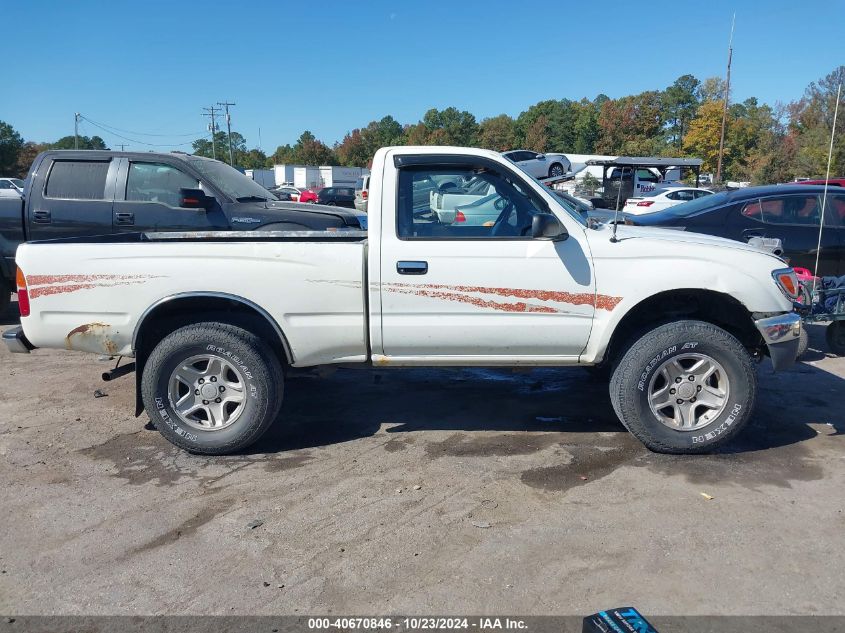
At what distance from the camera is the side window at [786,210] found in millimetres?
8047

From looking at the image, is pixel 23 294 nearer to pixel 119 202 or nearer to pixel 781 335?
pixel 119 202

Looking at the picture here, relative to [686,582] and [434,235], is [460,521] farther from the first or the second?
[434,235]

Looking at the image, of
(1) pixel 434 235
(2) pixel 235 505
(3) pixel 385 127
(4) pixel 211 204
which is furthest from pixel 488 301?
(3) pixel 385 127

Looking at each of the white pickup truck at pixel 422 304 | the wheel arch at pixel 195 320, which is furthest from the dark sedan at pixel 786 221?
the wheel arch at pixel 195 320

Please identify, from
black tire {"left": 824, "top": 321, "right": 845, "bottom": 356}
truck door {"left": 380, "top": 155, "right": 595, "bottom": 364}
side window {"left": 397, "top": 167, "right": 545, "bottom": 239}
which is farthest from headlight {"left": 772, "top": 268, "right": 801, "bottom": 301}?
black tire {"left": 824, "top": 321, "right": 845, "bottom": 356}

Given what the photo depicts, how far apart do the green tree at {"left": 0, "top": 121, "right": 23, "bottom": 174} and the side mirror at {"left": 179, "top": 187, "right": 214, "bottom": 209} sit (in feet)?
214

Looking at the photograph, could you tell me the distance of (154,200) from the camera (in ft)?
25.8

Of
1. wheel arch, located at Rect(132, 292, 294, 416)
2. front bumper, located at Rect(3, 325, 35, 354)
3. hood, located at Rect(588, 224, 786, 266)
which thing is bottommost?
front bumper, located at Rect(3, 325, 35, 354)

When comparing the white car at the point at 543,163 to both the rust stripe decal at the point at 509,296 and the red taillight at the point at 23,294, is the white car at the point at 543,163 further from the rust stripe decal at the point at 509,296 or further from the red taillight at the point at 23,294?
the red taillight at the point at 23,294

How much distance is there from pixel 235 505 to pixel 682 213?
646 cm

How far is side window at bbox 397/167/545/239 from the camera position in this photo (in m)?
4.55

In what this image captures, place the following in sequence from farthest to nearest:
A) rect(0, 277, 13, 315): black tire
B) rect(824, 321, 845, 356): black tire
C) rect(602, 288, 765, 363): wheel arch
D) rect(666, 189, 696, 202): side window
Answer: rect(666, 189, 696, 202): side window < rect(0, 277, 13, 315): black tire < rect(824, 321, 845, 356): black tire < rect(602, 288, 765, 363): wheel arch

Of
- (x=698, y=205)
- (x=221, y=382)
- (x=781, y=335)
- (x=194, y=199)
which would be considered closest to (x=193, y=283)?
(x=221, y=382)

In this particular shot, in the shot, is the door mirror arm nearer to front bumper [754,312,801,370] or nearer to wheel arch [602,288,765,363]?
wheel arch [602,288,765,363]
